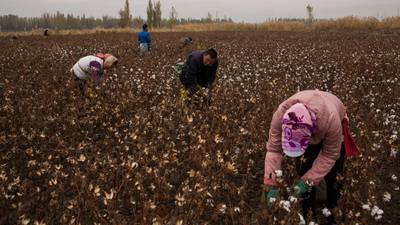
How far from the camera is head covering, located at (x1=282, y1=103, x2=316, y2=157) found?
312cm

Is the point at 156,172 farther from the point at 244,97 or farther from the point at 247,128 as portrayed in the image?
the point at 244,97

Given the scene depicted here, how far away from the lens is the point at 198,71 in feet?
26.3

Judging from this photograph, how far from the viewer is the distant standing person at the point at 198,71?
743 cm

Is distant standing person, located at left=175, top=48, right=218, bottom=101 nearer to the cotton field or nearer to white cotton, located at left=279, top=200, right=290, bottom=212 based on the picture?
the cotton field

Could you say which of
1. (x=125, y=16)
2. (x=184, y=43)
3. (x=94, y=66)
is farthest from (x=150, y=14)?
(x=94, y=66)

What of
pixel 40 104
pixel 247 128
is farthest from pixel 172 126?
pixel 40 104

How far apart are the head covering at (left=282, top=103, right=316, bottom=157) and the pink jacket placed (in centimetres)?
17

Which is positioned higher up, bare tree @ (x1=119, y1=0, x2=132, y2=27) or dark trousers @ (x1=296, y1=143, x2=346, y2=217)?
bare tree @ (x1=119, y1=0, x2=132, y2=27)

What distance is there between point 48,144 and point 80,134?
0.51 meters

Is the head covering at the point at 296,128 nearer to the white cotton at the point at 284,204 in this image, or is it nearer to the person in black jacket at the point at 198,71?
the white cotton at the point at 284,204

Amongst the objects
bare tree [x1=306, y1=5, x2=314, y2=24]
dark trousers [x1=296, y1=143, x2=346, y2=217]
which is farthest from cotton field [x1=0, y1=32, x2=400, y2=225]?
bare tree [x1=306, y1=5, x2=314, y2=24]

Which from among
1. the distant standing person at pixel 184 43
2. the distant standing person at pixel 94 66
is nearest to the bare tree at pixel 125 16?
the distant standing person at pixel 184 43

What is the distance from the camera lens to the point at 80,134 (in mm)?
6840

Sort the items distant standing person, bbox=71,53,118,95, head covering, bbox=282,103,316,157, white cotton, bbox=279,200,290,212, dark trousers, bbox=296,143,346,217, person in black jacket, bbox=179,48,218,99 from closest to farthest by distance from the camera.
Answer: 1. head covering, bbox=282,103,316,157
2. white cotton, bbox=279,200,290,212
3. dark trousers, bbox=296,143,346,217
4. person in black jacket, bbox=179,48,218,99
5. distant standing person, bbox=71,53,118,95
